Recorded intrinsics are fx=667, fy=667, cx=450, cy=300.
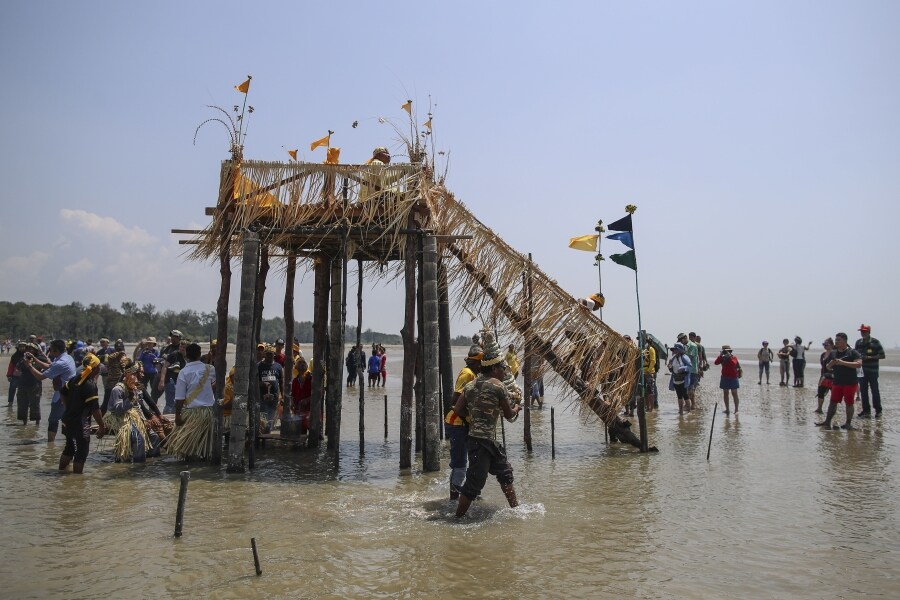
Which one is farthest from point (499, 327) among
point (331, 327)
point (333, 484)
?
point (333, 484)

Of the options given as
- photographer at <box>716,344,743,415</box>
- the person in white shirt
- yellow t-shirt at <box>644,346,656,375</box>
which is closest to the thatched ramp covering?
the person in white shirt

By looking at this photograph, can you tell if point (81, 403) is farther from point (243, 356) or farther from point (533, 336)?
point (533, 336)

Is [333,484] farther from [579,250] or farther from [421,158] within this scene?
[579,250]

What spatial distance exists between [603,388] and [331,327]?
4.88 meters

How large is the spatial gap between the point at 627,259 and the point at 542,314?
2065 mm

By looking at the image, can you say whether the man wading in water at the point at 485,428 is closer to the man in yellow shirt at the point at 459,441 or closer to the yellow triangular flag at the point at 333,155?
the man in yellow shirt at the point at 459,441

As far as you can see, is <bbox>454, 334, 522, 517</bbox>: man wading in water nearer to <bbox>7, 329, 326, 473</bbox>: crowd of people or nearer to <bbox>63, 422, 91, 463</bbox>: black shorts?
<bbox>7, 329, 326, 473</bbox>: crowd of people

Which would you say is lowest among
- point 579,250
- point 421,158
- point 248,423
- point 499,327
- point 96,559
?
point 96,559

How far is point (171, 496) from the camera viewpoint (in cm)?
839

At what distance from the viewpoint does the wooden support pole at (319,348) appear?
40.3 feet

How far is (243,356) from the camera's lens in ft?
32.3

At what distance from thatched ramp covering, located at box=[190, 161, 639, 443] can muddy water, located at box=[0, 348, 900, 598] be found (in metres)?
1.65

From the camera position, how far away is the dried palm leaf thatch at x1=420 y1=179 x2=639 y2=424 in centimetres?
1112

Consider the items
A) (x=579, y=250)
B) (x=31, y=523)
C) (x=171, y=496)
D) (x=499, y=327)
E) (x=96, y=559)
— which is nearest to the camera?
(x=96, y=559)
